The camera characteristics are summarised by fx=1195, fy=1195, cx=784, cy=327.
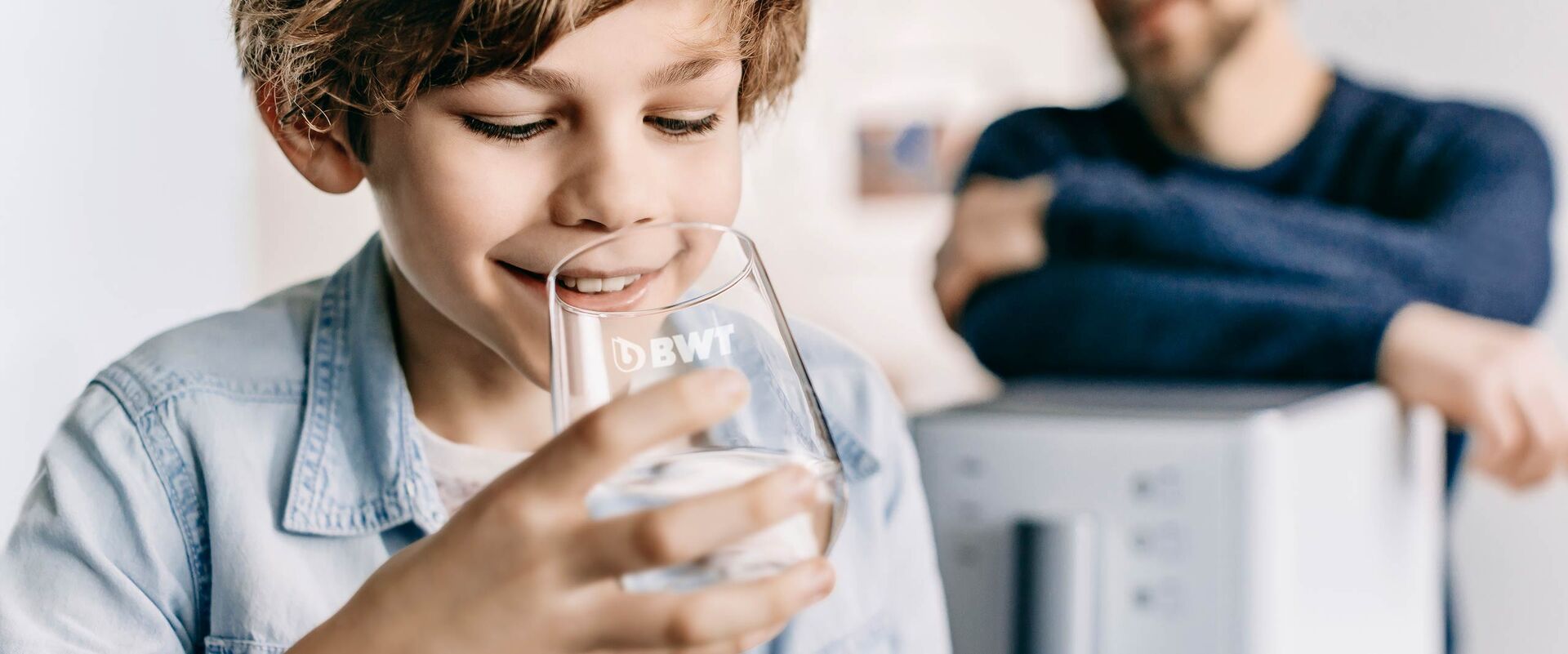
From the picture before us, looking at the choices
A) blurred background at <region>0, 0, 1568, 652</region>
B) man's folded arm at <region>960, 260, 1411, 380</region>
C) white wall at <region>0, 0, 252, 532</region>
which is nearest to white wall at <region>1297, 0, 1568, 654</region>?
blurred background at <region>0, 0, 1568, 652</region>

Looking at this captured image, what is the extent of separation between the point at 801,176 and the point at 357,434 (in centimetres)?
179

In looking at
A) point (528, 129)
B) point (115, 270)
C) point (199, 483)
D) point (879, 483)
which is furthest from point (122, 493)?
point (115, 270)

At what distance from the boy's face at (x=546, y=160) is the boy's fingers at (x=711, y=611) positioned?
0.18 metres

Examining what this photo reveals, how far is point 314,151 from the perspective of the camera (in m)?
0.55

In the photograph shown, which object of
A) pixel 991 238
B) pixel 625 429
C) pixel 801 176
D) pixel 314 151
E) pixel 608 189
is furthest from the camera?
pixel 801 176

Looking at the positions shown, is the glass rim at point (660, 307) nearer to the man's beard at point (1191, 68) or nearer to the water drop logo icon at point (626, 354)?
the water drop logo icon at point (626, 354)

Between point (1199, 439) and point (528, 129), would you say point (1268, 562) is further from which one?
point (528, 129)

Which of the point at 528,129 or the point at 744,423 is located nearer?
the point at 744,423

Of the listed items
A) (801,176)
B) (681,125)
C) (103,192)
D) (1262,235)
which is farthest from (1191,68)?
(801,176)

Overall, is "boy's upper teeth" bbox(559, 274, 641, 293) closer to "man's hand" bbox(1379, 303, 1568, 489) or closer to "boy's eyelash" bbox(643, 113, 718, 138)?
"boy's eyelash" bbox(643, 113, 718, 138)

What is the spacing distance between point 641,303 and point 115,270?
3.46 ft

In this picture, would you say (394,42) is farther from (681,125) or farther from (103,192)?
(103,192)

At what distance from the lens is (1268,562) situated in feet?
1.91

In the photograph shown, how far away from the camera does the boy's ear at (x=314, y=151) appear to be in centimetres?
54
